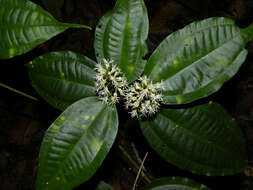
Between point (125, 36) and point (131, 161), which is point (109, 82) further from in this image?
point (131, 161)

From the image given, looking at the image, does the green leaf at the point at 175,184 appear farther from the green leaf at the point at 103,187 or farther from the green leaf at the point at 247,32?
the green leaf at the point at 247,32

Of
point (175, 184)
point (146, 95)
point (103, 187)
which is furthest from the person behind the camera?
point (103, 187)

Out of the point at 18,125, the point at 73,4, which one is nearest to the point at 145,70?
the point at 73,4

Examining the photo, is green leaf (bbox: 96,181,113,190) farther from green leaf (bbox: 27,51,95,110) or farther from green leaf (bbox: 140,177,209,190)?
green leaf (bbox: 27,51,95,110)

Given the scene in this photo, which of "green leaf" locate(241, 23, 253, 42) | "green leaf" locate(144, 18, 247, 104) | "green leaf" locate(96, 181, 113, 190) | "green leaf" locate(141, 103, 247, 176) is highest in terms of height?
"green leaf" locate(241, 23, 253, 42)

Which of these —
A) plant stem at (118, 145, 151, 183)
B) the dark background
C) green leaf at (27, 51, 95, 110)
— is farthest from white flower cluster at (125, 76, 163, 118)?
plant stem at (118, 145, 151, 183)

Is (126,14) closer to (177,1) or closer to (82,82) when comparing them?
(82,82)

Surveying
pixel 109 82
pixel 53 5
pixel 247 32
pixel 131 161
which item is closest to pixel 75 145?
pixel 109 82
